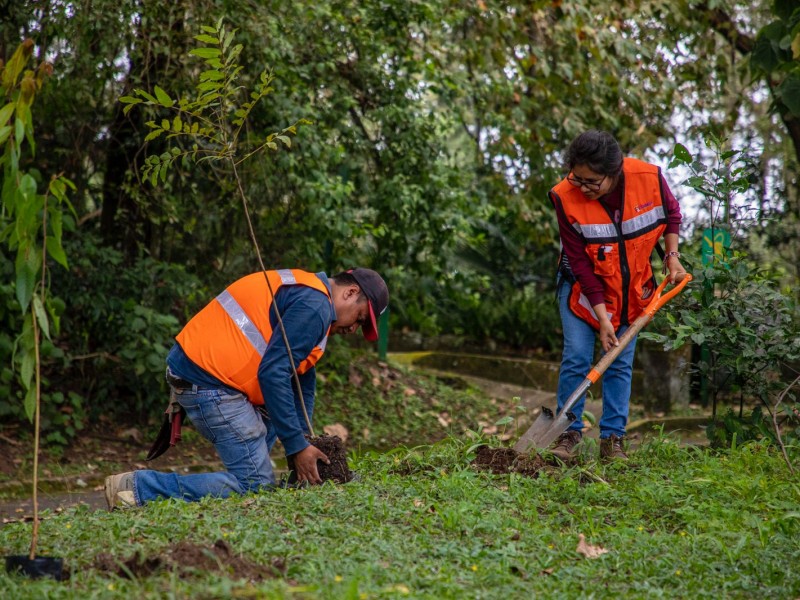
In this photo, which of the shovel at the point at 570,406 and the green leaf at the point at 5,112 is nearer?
the green leaf at the point at 5,112

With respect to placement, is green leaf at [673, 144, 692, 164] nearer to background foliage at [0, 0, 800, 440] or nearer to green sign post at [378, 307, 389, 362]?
background foliage at [0, 0, 800, 440]

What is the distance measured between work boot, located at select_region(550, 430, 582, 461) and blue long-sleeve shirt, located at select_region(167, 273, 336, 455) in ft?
4.74

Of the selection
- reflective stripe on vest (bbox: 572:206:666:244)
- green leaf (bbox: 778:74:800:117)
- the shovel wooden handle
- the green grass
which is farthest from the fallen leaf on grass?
green leaf (bbox: 778:74:800:117)

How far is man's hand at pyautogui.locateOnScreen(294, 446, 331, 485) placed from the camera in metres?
4.75

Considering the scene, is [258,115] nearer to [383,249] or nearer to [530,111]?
[383,249]

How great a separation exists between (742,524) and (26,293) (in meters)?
2.99

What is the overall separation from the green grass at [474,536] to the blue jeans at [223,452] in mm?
458

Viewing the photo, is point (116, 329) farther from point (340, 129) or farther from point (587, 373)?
point (587, 373)

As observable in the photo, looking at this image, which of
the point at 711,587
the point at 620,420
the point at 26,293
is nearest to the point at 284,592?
the point at 26,293

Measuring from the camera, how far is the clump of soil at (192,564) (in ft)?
10.1

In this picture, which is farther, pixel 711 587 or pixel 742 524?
pixel 742 524

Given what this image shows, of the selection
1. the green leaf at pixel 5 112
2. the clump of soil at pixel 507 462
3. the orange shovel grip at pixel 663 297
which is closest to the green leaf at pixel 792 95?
the orange shovel grip at pixel 663 297

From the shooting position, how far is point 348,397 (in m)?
10.2

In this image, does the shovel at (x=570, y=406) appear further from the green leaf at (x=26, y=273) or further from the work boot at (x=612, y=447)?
the green leaf at (x=26, y=273)
